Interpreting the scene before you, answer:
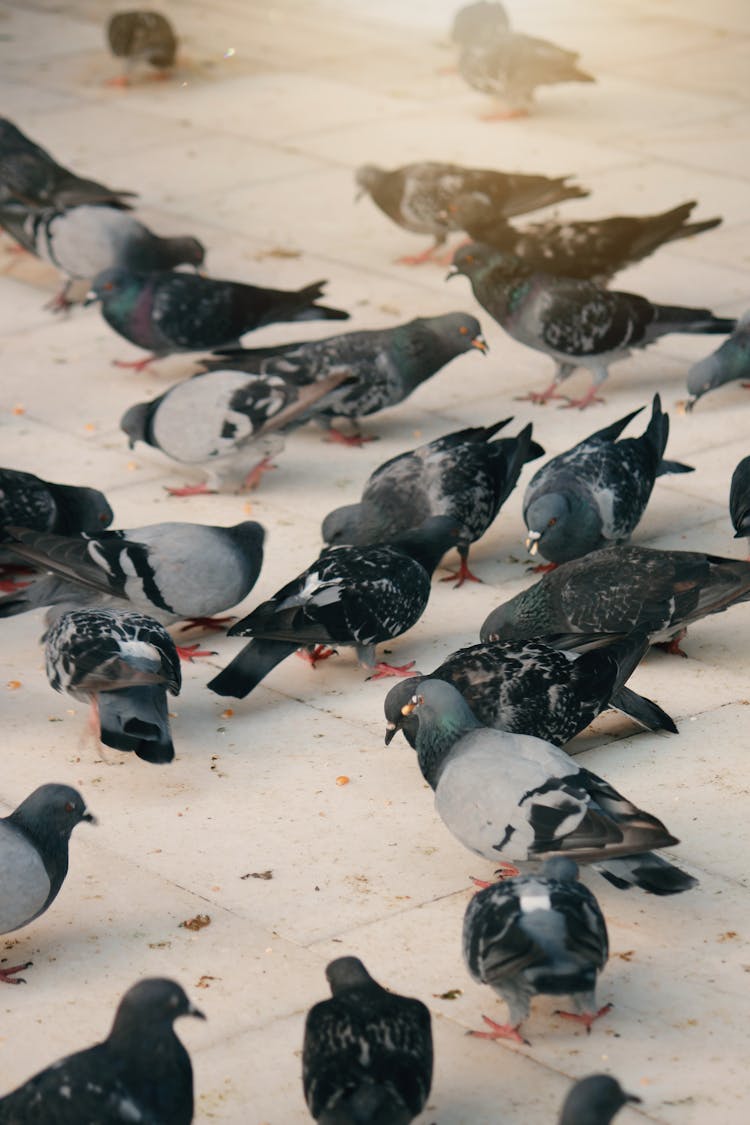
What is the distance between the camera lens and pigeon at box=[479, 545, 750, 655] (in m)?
6.68

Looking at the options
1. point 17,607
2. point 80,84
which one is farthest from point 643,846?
point 80,84

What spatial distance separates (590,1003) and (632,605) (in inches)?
84.3

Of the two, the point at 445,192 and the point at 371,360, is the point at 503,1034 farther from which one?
the point at 445,192

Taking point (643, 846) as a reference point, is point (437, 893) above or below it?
below

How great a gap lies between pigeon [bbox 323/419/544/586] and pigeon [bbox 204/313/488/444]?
4.02 ft

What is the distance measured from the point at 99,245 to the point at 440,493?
14.1 feet

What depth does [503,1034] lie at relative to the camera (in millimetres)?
4836

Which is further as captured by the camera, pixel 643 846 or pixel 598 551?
pixel 598 551

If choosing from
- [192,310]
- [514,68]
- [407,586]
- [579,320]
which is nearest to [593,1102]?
[407,586]

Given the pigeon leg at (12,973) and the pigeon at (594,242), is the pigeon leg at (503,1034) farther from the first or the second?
the pigeon at (594,242)

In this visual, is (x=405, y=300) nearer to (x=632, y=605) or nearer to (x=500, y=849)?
(x=632, y=605)

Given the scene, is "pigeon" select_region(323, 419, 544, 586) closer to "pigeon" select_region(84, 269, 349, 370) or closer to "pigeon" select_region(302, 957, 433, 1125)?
"pigeon" select_region(84, 269, 349, 370)

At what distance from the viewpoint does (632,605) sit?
21.9 ft

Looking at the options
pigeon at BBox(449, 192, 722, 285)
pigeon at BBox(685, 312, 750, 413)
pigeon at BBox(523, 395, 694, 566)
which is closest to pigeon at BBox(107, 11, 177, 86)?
pigeon at BBox(449, 192, 722, 285)
